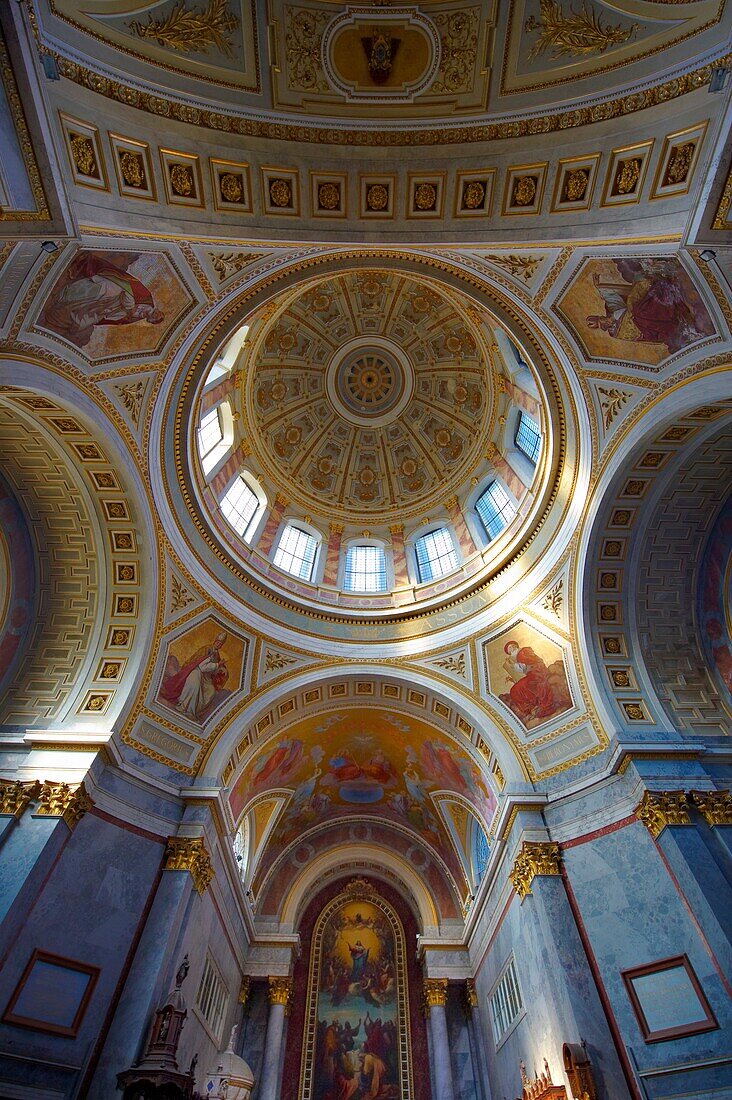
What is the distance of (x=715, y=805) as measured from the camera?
39.6ft

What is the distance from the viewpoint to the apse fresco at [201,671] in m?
15.6

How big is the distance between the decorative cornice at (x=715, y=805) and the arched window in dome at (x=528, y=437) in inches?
394

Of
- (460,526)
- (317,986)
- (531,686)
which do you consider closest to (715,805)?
(531,686)

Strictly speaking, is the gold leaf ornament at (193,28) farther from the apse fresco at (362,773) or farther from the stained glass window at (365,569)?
the apse fresco at (362,773)

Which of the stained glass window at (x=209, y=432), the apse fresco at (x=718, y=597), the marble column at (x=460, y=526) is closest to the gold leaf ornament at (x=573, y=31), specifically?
the apse fresco at (x=718, y=597)

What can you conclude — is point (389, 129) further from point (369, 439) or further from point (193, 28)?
point (369, 439)

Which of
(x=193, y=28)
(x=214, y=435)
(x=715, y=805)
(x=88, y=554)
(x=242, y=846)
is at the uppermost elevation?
(x=214, y=435)

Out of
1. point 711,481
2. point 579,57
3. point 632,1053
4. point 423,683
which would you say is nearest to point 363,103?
point 579,57

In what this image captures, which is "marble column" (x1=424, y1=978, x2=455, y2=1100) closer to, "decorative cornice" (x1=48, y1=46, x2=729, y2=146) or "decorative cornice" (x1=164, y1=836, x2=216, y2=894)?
"decorative cornice" (x1=164, y1=836, x2=216, y2=894)

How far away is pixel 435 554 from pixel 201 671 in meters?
9.33

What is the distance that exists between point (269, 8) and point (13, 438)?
992 cm

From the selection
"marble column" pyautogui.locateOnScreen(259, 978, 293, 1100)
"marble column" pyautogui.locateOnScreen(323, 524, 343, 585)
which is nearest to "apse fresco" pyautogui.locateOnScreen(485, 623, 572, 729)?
"marble column" pyautogui.locateOnScreen(323, 524, 343, 585)

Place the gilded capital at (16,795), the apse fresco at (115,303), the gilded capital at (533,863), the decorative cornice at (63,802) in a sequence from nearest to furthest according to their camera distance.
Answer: the apse fresco at (115,303) → the gilded capital at (16,795) → the decorative cornice at (63,802) → the gilded capital at (533,863)

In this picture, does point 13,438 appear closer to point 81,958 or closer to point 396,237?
point 396,237
